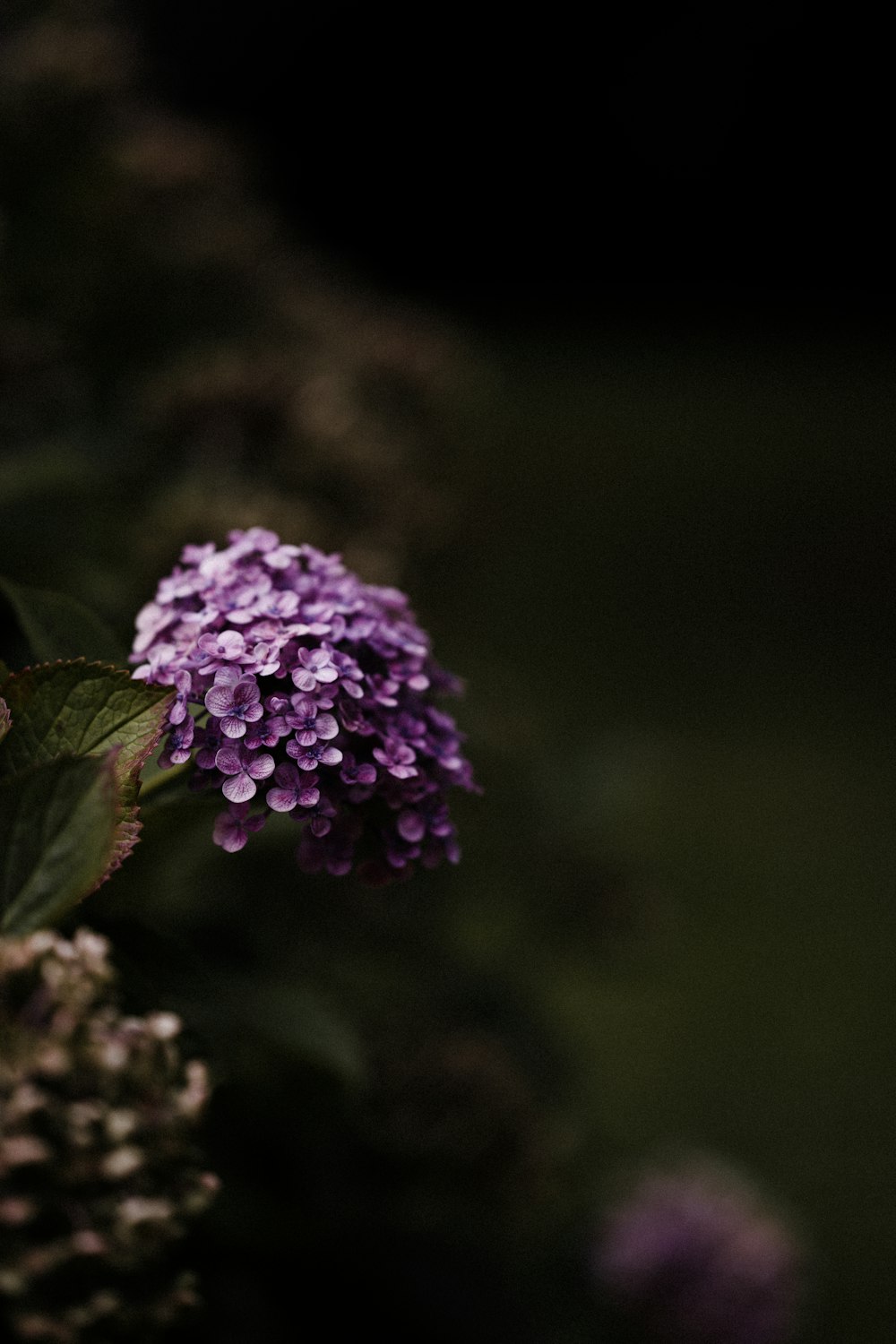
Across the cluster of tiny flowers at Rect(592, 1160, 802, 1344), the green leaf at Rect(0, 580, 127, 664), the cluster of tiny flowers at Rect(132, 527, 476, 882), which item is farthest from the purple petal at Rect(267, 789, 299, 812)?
the cluster of tiny flowers at Rect(592, 1160, 802, 1344)

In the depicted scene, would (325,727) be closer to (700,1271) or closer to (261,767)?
(261,767)

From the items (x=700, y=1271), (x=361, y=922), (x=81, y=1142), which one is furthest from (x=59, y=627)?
(x=700, y=1271)

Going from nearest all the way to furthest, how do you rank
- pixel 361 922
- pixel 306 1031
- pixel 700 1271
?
pixel 306 1031 → pixel 361 922 → pixel 700 1271

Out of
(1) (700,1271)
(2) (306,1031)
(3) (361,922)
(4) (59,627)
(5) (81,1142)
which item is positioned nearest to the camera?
(5) (81,1142)

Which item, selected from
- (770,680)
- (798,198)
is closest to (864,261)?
(798,198)

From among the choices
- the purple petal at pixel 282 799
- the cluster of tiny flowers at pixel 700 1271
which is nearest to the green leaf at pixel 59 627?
the purple petal at pixel 282 799

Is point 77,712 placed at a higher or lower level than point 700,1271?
lower
